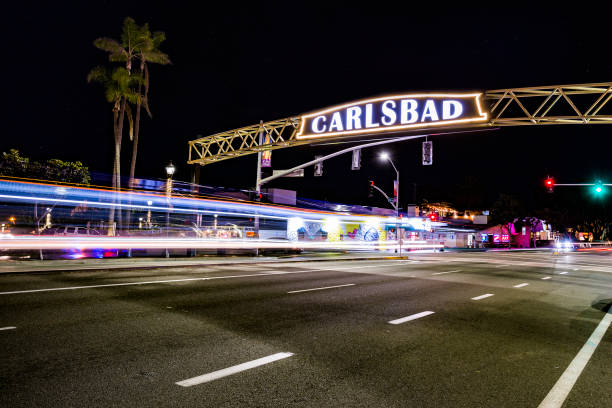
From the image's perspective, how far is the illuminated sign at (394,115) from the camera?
727 inches

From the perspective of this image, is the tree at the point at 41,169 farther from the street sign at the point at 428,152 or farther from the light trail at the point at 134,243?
the street sign at the point at 428,152

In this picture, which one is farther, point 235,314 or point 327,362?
point 235,314

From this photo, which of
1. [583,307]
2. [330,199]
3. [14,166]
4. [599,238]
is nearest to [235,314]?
[583,307]

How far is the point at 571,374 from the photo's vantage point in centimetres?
506

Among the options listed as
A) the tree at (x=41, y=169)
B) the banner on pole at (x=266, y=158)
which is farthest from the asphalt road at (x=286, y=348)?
the tree at (x=41, y=169)

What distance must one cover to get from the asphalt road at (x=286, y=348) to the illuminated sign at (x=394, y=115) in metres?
10.1

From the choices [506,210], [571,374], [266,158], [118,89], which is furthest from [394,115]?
[506,210]

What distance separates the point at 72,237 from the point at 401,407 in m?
18.5

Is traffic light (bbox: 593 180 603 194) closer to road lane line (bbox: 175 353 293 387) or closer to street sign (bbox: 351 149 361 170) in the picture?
street sign (bbox: 351 149 361 170)

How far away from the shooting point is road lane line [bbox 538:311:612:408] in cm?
420

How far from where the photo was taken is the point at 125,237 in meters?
19.9

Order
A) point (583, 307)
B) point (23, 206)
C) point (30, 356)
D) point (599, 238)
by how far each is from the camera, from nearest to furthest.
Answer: point (30, 356)
point (583, 307)
point (23, 206)
point (599, 238)

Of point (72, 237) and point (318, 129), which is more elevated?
point (318, 129)

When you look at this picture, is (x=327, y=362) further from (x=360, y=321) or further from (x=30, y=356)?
(x=30, y=356)
